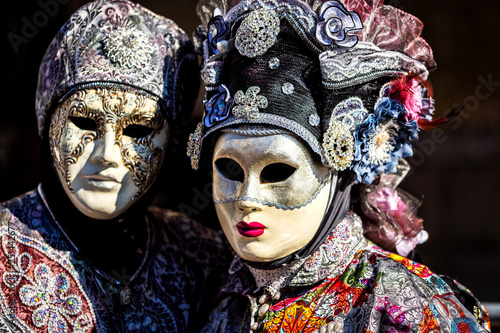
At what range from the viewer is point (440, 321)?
90.4 inches

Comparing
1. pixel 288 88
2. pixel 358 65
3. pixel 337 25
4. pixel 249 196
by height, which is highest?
pixel 337 25

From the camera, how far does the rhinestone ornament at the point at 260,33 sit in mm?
2426

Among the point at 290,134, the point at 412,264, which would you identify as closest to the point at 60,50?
the point at 290,134

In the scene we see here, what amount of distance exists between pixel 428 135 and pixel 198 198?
7.78 feet

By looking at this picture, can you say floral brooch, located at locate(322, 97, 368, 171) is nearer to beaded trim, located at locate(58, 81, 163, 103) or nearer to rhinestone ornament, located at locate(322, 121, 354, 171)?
rhinestone ornament, located at locate(322, 121, 354, 171)

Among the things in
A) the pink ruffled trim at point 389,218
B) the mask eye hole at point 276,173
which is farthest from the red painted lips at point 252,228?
the pink ruffled trim at point 389,218

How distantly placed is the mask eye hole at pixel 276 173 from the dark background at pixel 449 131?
2.55 metres

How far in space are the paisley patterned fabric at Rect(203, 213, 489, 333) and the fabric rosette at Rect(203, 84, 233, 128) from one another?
559mm

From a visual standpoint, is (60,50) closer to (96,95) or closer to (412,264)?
(96,95)

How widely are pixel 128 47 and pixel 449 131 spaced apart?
119 inches

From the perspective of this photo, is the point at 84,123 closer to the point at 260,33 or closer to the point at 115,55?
the point at 115,55

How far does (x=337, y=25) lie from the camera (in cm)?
241

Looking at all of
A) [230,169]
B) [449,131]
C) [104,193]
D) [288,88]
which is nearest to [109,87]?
[104,193]

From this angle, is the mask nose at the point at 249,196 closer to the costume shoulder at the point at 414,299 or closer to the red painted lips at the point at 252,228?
the red painted lips at the point at 252,228
